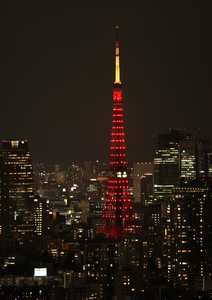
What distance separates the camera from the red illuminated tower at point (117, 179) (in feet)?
65.4

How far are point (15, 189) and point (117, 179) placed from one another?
1.67 meters

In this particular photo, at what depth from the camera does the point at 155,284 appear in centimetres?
1489

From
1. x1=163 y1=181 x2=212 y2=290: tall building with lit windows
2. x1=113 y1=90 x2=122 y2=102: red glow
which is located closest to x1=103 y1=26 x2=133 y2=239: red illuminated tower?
x1=113 y1=90 x2=122 y2=102: red glow

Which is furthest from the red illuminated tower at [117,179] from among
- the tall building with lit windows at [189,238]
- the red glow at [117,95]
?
the tall building with lit windows at [189,238]

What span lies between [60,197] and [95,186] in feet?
2.22

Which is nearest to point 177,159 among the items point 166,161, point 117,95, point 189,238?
point 166,161

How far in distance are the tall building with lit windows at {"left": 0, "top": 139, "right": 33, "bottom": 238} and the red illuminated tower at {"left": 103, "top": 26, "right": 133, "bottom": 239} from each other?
1198 millimetres

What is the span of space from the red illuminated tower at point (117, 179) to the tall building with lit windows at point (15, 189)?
120 centimetres

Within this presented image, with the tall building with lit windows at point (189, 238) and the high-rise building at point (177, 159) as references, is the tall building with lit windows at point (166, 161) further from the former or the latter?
the tall building with lit windows at point (189, 238)

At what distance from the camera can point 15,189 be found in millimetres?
20219

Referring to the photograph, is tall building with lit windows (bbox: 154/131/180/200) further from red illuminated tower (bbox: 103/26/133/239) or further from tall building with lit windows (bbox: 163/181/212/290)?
tall building with lit windows (bbox: 163/181/212/290)

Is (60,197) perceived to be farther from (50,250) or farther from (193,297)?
(193,297)

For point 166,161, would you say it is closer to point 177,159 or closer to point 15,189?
point 177,159

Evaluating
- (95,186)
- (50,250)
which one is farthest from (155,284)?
(95,186)
